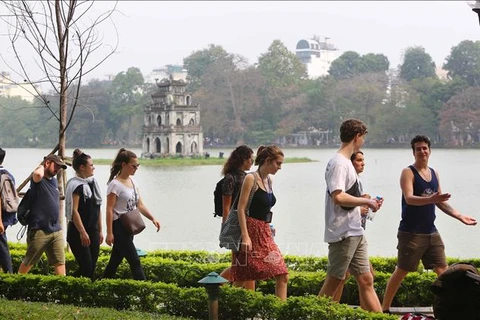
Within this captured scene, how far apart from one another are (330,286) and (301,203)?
2922 centimetres

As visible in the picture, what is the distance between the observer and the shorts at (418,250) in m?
6.93

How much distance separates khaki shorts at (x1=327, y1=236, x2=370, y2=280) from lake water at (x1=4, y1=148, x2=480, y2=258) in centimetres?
1098

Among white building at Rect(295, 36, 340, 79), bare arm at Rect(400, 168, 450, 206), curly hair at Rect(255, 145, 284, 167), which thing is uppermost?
white building at Rect(295, 36, 340, 79)

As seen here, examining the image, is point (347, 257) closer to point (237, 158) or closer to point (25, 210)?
point (237, 158)

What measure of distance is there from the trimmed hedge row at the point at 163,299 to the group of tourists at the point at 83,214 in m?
0.27

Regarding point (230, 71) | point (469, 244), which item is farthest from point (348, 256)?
point (230, 71)

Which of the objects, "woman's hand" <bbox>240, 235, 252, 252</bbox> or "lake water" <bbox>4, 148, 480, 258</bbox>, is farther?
"lake water" <bbox>4, 148, 480, 258</bbox>

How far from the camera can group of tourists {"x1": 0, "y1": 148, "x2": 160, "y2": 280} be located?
7.62 meters

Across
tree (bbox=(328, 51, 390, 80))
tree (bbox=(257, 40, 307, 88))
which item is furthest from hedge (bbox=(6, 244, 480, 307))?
tree (bbox=(328, 51, 390, 80))

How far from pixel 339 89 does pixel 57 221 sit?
74.0 meters

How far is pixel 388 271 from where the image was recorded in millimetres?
9141

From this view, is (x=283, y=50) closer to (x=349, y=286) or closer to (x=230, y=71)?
(x=230, y=71)

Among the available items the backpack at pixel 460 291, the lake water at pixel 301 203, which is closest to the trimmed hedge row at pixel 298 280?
the backpack at pixel 460 291

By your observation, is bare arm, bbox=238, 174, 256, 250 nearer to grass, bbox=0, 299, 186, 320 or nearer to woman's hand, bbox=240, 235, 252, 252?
woman's hand, bbox=240, 235, 252, 252
